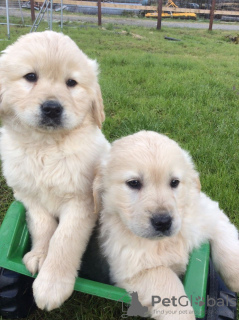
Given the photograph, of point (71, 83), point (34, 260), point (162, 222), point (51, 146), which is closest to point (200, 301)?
point (162, 222)

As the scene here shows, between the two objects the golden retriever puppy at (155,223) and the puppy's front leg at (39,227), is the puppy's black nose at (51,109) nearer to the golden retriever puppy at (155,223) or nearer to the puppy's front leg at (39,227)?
the golden retriever puppy at (155,223)

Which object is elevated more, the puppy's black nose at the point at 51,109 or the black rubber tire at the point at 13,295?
the puppy's black nose at the point at 51,109

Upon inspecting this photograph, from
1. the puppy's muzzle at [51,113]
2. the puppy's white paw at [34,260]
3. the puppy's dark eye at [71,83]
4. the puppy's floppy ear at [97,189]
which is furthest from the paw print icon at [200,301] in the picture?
the puppy's dark eye at [71,83]

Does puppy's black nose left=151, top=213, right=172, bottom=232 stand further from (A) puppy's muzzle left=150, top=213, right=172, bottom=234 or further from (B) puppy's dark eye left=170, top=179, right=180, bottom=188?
(B) puppy's dark eye left=170, top=179, right=180, bottom=188

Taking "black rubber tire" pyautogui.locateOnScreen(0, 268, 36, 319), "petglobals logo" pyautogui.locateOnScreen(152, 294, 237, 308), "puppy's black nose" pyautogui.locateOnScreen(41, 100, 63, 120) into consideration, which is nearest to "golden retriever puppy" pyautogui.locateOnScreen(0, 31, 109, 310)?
"puppy's black nose" pyautogui.locateOnScreen(41, 100, 63, 120)

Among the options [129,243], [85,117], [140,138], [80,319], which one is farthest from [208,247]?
[85,117]

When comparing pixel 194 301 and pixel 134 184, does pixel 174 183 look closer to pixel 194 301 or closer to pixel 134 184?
pixel 134 184

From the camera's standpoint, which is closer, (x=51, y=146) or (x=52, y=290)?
(x=52, y=290)
